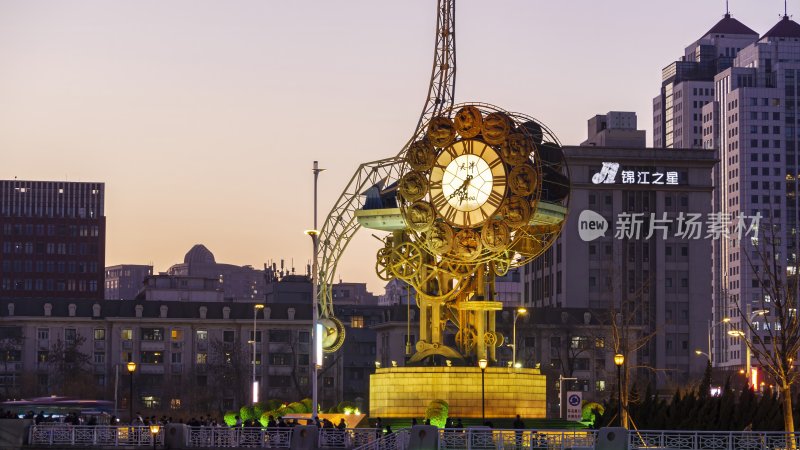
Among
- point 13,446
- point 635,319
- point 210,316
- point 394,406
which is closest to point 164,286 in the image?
point 210,316

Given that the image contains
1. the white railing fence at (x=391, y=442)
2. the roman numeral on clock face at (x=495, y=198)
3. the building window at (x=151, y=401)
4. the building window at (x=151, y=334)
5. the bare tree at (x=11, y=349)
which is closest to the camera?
the white railing fence at (x=391, y=442)

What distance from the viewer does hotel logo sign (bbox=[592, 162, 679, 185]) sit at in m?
173

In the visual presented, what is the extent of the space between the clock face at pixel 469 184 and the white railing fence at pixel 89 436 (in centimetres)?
2102

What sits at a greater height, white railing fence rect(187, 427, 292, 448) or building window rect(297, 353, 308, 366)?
building window rect(297, 353, 308, 366)

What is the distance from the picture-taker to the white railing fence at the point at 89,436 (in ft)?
215

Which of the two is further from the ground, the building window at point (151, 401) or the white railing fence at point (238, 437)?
the white railing fence at point (238, 437)

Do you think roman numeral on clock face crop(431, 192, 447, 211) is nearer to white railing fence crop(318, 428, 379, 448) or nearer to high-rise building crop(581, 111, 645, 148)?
white railing fence crop(318, 428, 379, 448)

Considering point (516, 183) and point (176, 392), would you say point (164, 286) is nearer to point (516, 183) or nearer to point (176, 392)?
point (176, 392)

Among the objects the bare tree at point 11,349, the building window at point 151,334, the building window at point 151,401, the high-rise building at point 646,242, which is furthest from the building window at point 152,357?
the high-rise building at point 646,242

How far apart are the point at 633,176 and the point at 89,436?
4559 inches

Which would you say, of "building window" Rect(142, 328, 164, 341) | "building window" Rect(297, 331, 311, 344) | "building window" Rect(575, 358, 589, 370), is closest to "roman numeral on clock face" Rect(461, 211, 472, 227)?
"building window" Rect(575, 358, 589, 370)

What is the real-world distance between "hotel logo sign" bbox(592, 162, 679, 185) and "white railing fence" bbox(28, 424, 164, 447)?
112m

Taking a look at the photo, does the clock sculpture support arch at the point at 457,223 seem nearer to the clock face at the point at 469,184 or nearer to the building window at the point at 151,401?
the clock face at the point at 469,184

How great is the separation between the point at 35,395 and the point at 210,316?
835 inches
